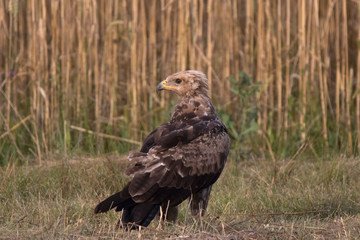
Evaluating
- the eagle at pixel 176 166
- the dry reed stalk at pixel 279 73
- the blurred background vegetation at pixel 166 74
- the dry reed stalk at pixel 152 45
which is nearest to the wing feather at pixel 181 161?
the eagle at pixel 176 166

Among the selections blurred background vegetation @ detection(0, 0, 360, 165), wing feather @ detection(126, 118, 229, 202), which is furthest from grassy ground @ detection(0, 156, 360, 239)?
blurred background vegetation @ detection(0, 0, 360, 165)

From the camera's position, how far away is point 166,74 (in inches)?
299

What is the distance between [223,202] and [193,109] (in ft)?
2.26

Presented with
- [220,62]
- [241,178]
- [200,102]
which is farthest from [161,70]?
[200,102]

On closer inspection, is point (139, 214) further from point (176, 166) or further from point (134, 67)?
point (134, 67)

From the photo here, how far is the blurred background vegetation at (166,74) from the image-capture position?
23.6 ft

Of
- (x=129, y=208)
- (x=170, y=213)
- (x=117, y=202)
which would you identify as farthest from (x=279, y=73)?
(x=117, y=202)

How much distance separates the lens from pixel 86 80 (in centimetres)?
761

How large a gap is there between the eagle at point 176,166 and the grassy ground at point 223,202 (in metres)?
0.14

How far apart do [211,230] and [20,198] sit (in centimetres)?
167

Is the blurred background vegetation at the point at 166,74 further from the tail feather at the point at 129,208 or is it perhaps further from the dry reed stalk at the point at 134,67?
the tail feather at the point at 129,208

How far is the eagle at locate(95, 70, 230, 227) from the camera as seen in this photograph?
413 cm

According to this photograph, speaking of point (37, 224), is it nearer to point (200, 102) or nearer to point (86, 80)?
point (200, 102)

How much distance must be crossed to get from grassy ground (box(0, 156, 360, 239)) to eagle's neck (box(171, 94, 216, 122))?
2.06 feet
